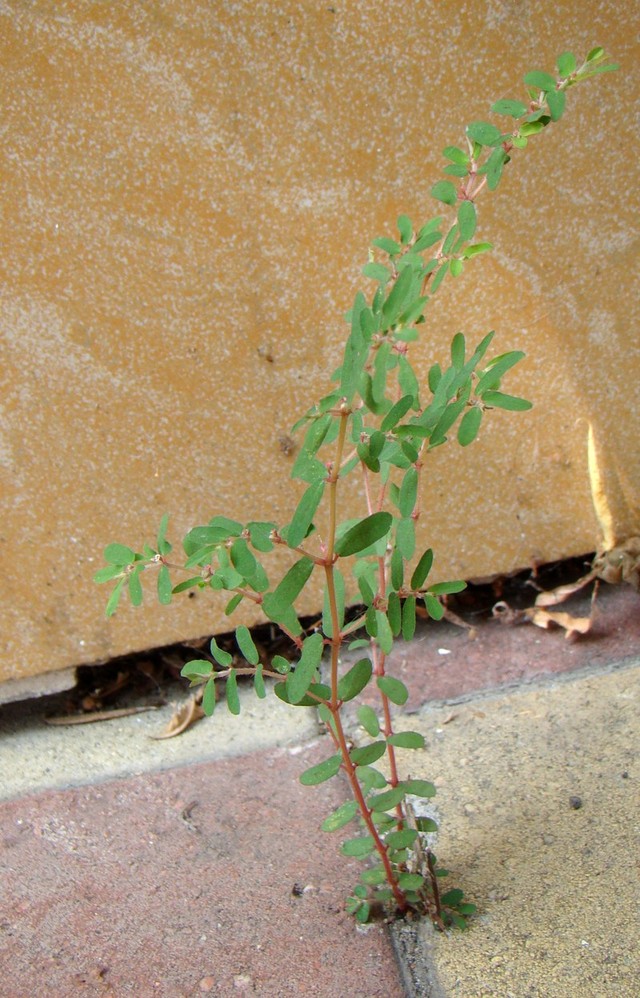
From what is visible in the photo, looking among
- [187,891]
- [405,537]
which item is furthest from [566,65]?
[187,891]

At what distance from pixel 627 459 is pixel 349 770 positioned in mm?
887

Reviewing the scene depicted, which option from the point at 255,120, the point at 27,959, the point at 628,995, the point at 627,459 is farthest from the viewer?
the point at 627,459

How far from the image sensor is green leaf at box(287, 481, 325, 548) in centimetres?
76

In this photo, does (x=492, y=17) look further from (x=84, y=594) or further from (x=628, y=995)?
(x=628, y=995)

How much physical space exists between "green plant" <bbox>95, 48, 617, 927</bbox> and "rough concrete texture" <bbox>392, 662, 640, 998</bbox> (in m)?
0.06

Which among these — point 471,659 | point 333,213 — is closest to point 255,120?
point 333,213

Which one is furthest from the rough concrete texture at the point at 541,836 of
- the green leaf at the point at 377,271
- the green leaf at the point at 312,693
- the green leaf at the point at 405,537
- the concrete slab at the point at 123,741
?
the green leaf at the point at 377,271

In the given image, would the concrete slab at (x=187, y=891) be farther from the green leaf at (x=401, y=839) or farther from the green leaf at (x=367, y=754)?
the green leaf at (x=367, y=754)

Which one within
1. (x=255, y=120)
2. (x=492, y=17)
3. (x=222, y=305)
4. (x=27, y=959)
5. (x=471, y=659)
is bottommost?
(x=27, y=959)

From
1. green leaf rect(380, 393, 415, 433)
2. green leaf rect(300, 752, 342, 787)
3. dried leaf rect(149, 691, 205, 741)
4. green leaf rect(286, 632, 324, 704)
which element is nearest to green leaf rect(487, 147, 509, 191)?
green leaf rect(380, 393, 415, 433)

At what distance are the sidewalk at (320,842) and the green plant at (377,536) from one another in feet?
0.24

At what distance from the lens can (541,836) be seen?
1.18 meters

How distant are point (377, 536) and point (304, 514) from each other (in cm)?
7

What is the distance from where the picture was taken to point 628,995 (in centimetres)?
94
